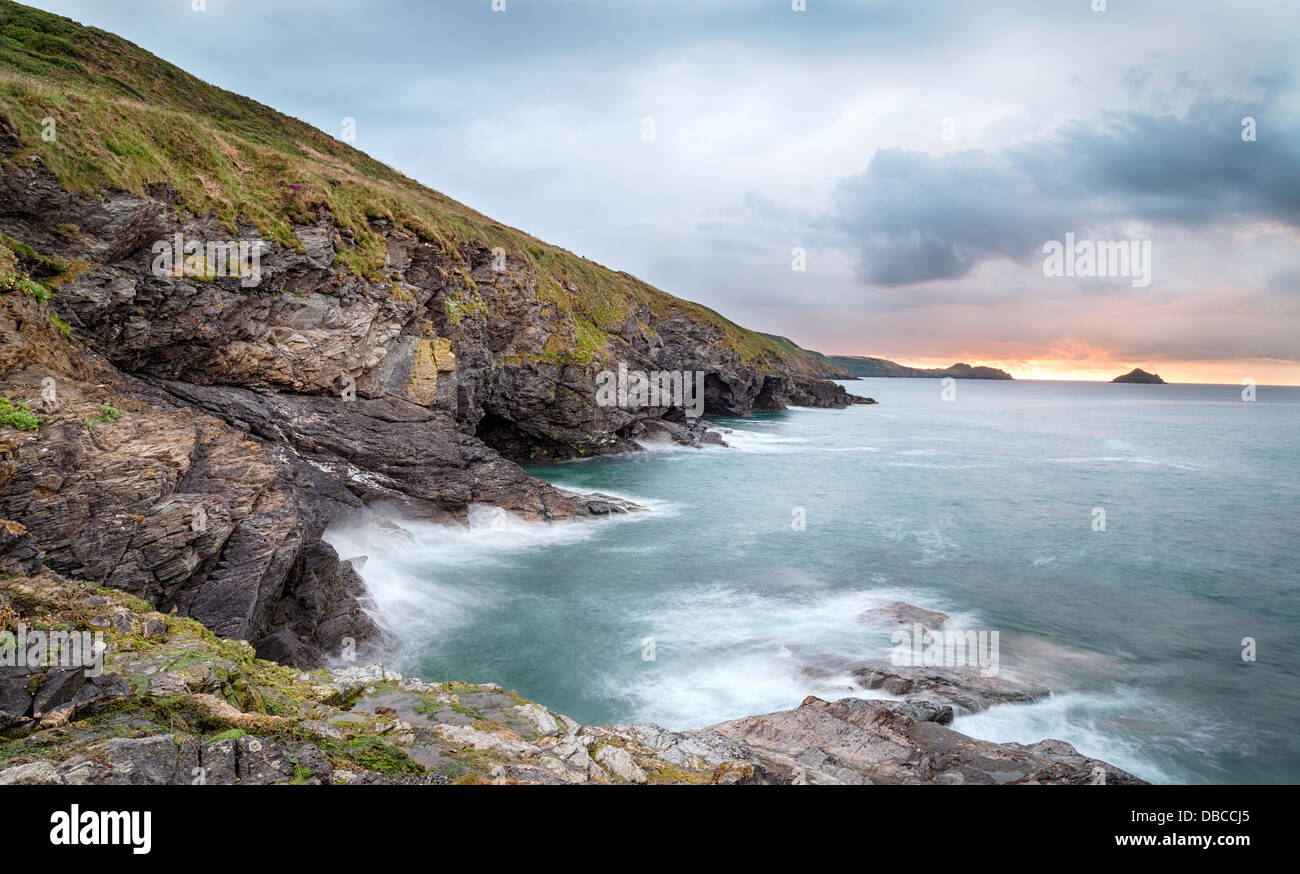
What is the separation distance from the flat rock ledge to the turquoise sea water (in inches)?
148

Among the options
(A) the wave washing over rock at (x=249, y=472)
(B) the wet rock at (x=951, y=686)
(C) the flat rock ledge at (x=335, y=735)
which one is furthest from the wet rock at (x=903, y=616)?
(C) the flat rock ledge at (x=335, y=735)

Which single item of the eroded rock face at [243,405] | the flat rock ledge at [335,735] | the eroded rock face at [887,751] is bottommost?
the eroded rock face at [887,751]

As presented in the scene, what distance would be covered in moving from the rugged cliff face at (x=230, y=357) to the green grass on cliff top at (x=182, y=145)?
11cm

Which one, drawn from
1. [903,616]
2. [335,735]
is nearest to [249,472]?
[335,735]

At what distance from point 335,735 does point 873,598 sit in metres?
19.3

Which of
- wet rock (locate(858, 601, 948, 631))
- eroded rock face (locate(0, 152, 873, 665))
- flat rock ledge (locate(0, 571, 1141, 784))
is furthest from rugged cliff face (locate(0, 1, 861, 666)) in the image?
wet rock (locate(858, 601, 948, 631))

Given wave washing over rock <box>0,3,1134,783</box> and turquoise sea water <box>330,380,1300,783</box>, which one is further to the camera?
turquoise sea water <box>330,380,1300,783</box>

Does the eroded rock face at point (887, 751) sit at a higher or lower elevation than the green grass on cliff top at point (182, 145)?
lower

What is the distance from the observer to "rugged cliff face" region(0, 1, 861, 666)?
13234 mm

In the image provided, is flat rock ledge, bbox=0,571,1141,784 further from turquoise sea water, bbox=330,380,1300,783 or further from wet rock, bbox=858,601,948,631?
wet rock, bbox=858,601,948,631

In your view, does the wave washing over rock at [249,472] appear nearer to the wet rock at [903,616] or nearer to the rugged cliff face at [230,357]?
the rugged cliff face at [230,357]

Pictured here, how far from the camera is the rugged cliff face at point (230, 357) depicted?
43.4 ft
